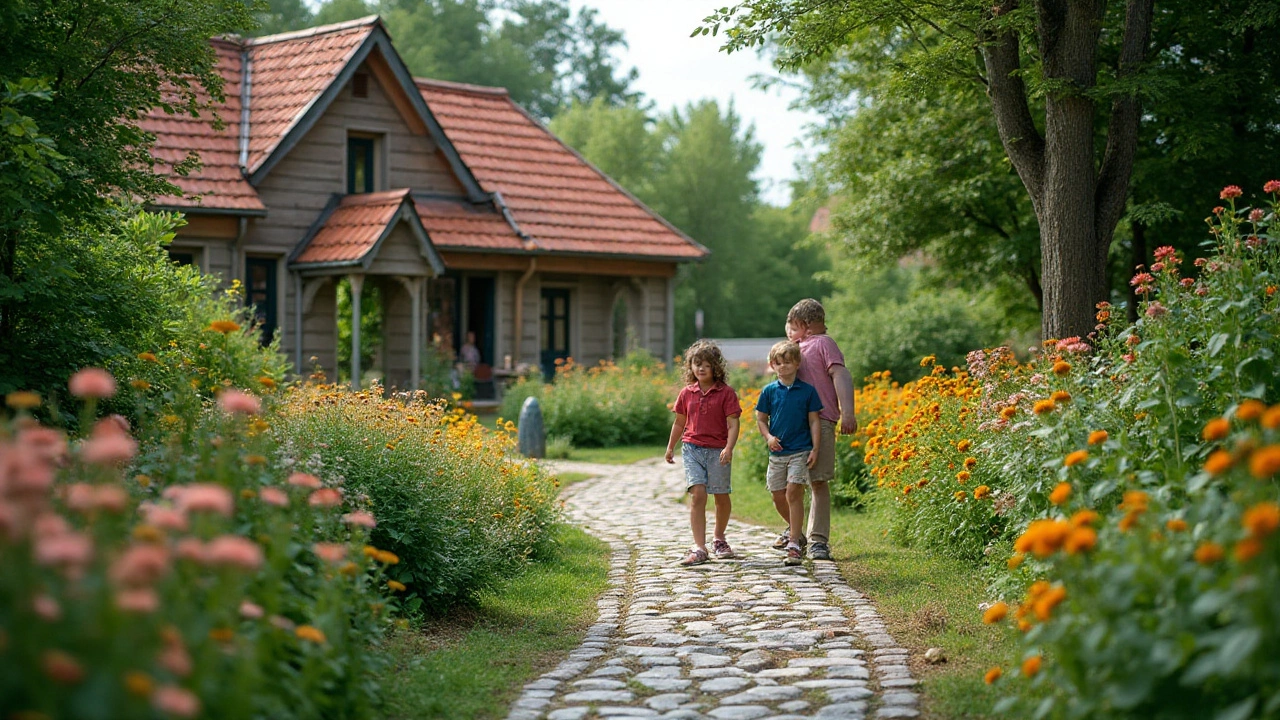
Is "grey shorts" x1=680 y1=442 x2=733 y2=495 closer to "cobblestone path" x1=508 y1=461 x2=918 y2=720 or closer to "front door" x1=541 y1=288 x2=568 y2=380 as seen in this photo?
"cobblestone path" x1=508 y1=461 x2=918 y2=720

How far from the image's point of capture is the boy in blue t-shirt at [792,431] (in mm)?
8938

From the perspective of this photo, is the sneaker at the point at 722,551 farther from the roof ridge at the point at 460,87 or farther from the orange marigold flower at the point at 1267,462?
the roof ridge at the point at 460,87

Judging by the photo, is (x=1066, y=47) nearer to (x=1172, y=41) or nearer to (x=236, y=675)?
(x=1172, y=41)

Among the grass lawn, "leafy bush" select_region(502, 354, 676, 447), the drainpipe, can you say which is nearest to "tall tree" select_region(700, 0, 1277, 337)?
the grass lawn

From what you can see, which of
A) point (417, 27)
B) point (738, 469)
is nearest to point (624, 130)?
point (417, 27)

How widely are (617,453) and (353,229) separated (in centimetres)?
577

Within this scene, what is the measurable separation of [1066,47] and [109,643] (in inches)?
358

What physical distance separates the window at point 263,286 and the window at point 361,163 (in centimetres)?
230

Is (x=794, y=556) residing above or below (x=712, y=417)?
below

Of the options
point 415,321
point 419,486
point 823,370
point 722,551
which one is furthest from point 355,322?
point 419,486

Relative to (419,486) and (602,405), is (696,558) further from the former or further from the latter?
(602,405)

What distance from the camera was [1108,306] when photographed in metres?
7.65

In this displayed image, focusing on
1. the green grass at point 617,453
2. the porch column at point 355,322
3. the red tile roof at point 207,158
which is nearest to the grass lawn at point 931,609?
the green grass at point 617,453

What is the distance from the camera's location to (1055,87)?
378 inches
